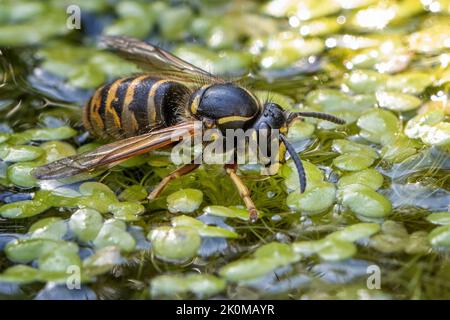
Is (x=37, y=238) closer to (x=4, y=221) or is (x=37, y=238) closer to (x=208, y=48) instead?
(x=4, y=221)

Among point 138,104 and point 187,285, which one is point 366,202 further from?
point 138,104

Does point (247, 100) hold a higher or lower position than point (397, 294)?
higher

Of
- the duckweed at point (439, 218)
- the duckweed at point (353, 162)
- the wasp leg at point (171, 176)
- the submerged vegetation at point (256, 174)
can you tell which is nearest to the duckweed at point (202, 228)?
the submerged vegetation at point (256, 174)

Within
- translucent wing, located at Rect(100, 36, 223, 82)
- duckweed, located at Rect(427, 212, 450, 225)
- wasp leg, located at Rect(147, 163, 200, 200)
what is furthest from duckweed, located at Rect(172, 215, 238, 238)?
translucent wing, located at Rect(100, 36, 223, 82)

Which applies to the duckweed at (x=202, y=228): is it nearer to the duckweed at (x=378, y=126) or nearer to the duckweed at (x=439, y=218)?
the duckweed at (x=439, y=218)
